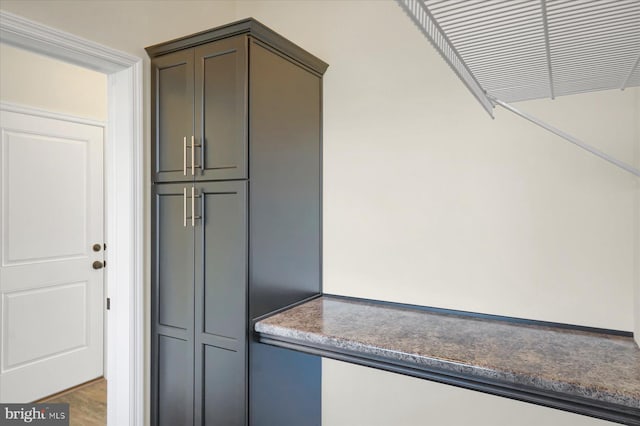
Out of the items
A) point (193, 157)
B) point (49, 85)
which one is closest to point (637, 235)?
point (193, 157)

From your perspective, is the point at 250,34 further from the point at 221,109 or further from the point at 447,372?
the point at 447,372

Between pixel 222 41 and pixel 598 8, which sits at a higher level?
pixel 222 41

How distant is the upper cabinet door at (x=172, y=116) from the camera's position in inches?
71.2

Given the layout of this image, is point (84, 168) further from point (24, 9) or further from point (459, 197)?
point (459, 197)

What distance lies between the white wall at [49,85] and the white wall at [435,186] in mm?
1374

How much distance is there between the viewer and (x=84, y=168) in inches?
119

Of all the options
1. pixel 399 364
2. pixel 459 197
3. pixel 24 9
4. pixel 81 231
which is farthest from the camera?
pixel 81 231

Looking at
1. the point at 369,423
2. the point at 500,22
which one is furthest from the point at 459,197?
the point at 369,423

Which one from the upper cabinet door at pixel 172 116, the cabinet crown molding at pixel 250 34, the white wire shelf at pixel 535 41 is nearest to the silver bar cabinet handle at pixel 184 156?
Result: the upper cabinet door at pixel 172 116

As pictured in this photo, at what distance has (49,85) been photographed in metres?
2.84

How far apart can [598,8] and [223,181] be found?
4.43ft

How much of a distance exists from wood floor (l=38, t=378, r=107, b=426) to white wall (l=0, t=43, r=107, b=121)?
2.05m

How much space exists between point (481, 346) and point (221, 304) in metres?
1.03

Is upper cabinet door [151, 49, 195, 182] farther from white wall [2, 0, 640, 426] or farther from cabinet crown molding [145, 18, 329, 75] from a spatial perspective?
white wall [2, 0, 640, 426]
